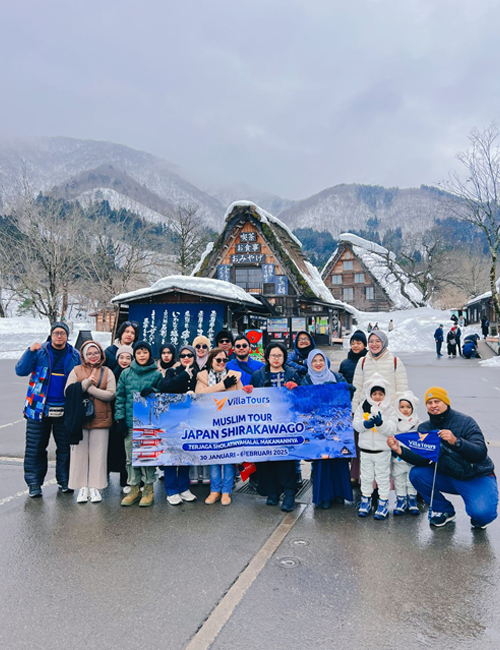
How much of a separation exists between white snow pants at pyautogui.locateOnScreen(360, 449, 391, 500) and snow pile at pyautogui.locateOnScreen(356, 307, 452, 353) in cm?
2364

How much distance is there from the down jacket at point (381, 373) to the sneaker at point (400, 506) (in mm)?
1012

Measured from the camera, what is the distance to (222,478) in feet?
16.1

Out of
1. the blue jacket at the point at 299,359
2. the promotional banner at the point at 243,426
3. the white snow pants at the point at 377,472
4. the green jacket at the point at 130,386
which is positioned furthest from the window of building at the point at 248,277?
the white snow pants at the point at 377,472

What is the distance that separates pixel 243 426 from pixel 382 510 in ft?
5.40

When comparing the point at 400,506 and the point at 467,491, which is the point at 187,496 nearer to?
the point at 400,506

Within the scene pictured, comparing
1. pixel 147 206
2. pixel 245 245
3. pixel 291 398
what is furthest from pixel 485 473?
pixel 147 206

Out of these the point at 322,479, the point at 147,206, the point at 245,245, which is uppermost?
the point at 147,206

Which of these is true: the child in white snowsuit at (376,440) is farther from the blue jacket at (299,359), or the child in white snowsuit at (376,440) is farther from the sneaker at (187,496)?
the sneaker at (187,496)

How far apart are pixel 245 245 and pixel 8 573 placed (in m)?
24.4

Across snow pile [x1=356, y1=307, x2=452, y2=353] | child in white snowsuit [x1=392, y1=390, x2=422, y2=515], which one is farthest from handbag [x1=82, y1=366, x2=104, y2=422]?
snow pile [x1=356, y1=307, x2=452, y2=353]

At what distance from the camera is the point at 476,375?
15469 mm

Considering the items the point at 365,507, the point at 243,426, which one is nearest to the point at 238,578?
the point at 365,507

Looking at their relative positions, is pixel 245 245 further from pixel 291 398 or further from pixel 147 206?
pixel 147 206

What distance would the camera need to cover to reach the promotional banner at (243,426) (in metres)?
4.72
